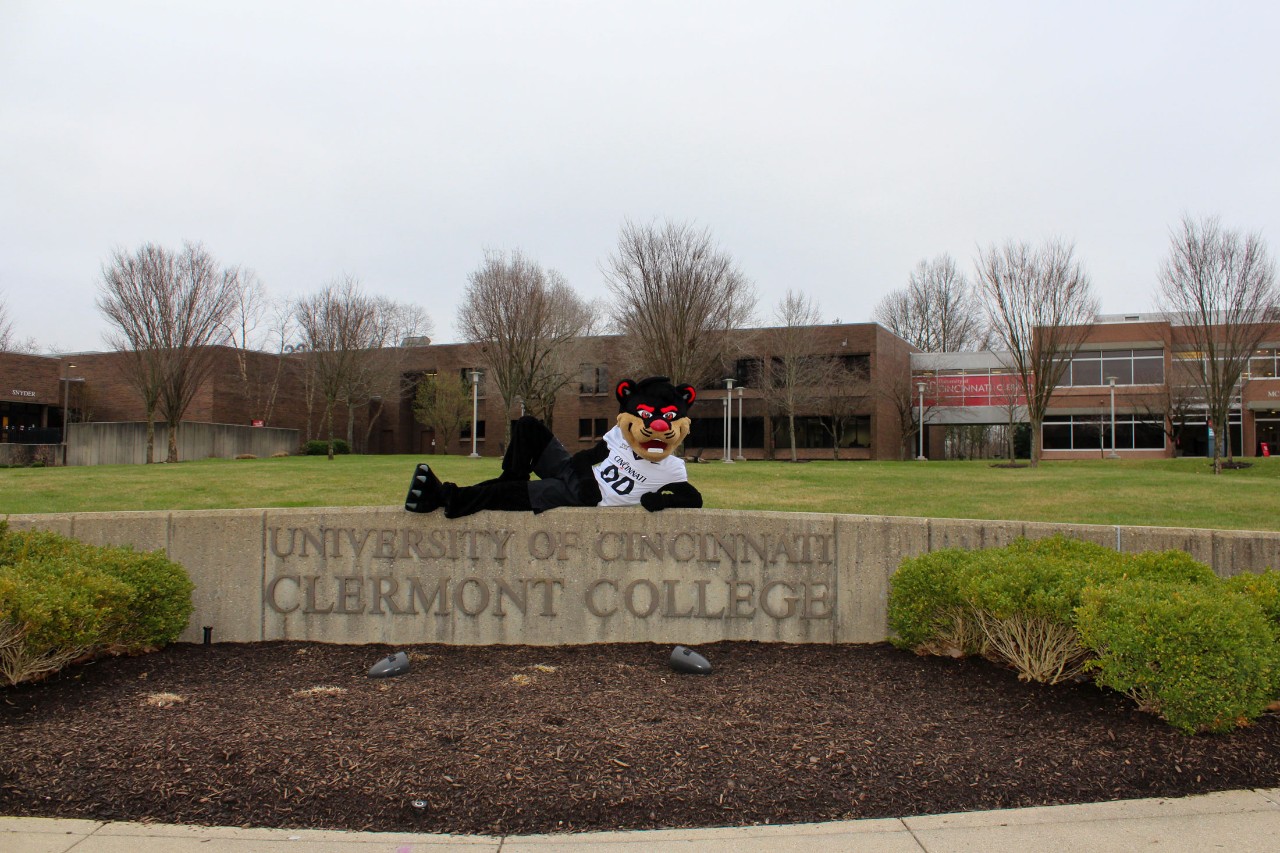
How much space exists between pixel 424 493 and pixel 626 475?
153 centimetres

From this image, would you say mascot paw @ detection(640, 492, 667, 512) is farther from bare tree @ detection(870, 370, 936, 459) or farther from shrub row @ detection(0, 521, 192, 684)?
bare tree @ detection(870, 370, 936, 459)

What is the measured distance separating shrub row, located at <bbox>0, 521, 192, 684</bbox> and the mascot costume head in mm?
3405

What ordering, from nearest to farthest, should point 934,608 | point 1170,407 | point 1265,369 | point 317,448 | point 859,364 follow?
point 934,608 < point 317,448 < point 1170,407 < point 859,364 < point 1265,369

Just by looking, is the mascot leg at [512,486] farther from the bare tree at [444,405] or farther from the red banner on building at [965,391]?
the red banner on building at [965,391]

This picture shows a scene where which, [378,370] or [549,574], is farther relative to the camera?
[378,370]

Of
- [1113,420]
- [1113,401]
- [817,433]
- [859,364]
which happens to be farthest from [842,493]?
[1113,401]

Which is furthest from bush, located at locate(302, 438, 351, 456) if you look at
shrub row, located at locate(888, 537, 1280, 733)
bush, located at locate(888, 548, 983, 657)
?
shrub row, located at locate(888, 537, 1280, 733)

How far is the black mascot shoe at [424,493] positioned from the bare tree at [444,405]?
37190 mm

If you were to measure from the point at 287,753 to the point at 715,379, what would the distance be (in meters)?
38.7

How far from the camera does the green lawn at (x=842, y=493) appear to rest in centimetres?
1121

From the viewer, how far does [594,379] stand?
4178 centimetres

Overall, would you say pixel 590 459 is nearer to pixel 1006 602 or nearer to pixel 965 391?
pixel 1006 602

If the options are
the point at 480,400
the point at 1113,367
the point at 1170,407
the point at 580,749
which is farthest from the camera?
the point at 480,400

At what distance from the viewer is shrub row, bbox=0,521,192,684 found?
181 inches
